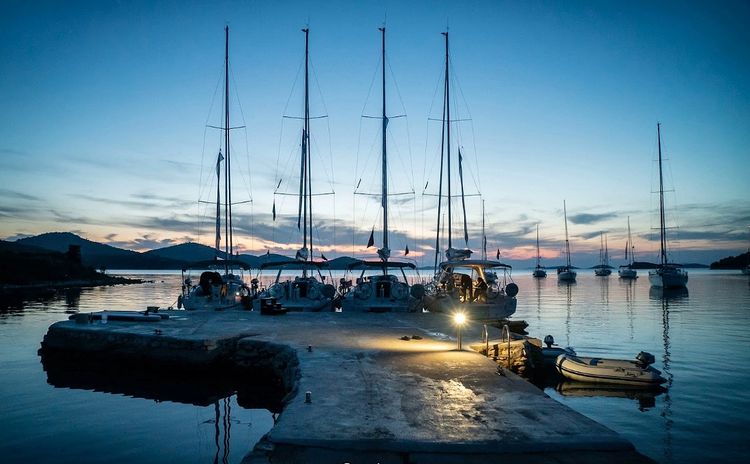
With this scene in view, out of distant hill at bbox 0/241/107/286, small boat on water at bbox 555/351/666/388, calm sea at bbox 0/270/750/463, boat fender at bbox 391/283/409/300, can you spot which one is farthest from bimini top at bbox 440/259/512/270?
distant hill at bbox 0/241/107/286

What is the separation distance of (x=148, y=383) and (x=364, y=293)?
15.0 meters

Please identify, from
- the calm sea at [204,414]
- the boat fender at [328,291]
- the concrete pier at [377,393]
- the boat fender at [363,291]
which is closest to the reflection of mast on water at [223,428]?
the calm sea at [204,414]

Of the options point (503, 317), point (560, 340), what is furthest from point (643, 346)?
point (503, 317)

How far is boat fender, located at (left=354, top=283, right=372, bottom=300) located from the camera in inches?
1206

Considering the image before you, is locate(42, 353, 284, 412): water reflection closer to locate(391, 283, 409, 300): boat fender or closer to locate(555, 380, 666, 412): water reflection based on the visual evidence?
locate(555, 380, 666, 412): water reflection

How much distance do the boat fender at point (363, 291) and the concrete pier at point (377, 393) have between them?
29.6ft

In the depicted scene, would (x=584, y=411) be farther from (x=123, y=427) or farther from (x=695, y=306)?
(x=695, y=306)

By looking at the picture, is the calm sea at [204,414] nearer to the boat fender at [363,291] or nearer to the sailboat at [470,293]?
the sailboat at [470,293]

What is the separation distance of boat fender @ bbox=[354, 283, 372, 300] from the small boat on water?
1410 centimetres

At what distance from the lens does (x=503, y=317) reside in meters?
31.2

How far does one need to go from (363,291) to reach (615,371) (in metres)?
16.2

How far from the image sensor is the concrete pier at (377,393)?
7230 millimetres

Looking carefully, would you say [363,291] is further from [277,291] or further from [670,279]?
[670,279]

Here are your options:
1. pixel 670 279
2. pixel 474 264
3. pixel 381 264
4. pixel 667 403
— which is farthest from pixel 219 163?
pixel 670 279
